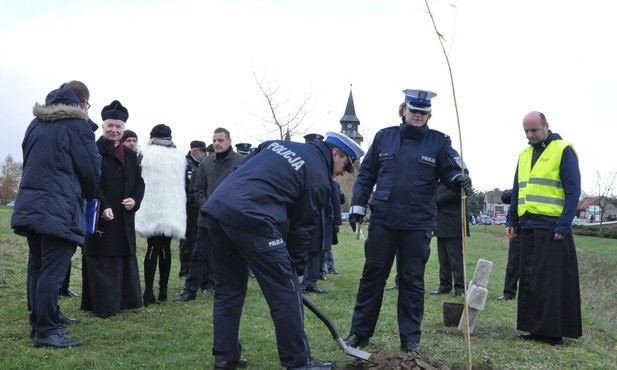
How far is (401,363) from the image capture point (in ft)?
16.8

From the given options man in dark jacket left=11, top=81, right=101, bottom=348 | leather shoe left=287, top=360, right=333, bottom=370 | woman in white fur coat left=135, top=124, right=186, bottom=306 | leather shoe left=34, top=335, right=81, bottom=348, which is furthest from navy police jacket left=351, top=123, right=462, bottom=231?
woman in white fur coat left=135, top=124, right=186, bottom=306

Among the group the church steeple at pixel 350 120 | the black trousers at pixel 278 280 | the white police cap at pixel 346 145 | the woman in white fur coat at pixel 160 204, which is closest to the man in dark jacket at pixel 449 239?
the woman in white fur coat at pixel 160 204

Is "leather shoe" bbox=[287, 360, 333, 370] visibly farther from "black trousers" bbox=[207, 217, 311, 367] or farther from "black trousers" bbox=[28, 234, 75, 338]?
"black trousers" bbox=[28, 234, 75, 338]

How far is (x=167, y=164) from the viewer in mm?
8758

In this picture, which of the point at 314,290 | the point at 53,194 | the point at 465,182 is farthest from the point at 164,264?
Answer: the point at 465,182

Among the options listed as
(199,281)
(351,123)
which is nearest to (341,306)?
(199,281)

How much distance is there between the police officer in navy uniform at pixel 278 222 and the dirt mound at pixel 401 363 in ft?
1.40

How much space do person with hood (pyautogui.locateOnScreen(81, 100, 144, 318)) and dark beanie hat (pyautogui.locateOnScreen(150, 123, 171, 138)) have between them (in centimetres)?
79

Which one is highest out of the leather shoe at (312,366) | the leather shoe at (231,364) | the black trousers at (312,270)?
the black trousers at (312,270)

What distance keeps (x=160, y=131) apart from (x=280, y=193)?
169 inches

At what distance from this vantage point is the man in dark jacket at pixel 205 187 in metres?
9.04

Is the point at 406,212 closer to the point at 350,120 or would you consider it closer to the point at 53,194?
the point at 53,194

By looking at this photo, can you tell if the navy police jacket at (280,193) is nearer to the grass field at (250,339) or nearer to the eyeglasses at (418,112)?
the grass field at (250,339)

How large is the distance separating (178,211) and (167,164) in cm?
62
